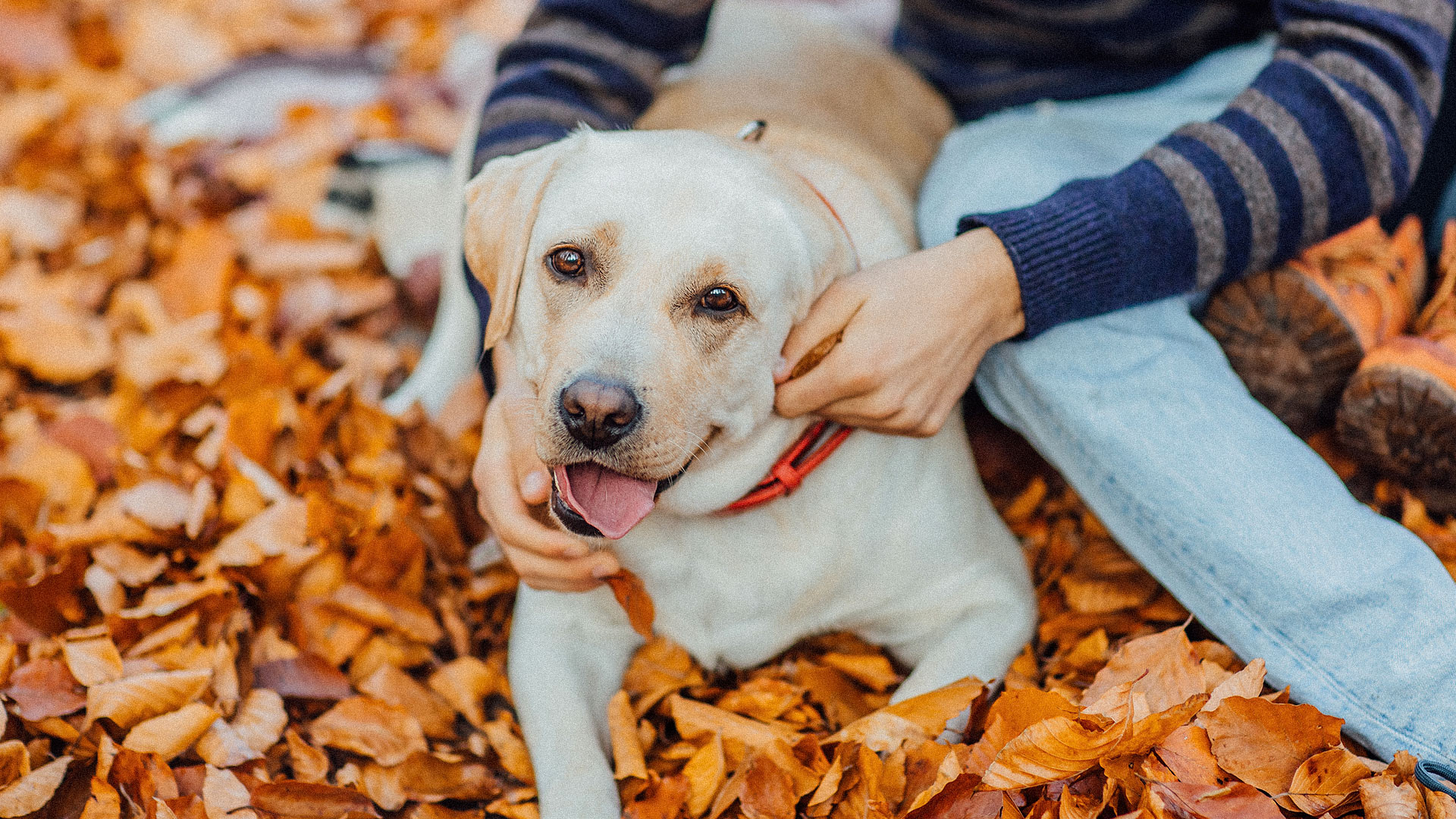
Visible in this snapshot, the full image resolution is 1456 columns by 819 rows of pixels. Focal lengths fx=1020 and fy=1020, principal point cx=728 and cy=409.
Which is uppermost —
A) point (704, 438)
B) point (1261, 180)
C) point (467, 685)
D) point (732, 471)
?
point (1261, 180)

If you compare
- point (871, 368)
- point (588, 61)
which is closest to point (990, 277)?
point (871, 368)

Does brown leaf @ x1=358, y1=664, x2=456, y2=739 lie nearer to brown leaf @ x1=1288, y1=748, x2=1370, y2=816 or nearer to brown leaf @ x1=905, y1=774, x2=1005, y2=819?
brown leaf @ x1=905, y1=774, x2=1005, y2=819

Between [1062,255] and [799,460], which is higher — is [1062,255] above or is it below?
above

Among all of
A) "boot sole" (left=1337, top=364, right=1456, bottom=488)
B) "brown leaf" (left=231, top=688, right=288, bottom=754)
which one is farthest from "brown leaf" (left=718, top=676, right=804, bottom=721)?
"boot sole" (left=1337, top=364, right=1456, bottom=488)

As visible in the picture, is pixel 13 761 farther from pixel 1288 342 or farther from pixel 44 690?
pixel 1288 342

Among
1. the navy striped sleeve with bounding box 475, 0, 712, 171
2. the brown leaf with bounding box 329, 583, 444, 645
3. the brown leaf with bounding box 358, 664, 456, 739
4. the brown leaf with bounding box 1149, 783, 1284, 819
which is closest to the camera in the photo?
the brown leaf with bounding box 1149, 783, 1284, 819

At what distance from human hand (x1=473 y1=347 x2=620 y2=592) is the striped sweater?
714mm

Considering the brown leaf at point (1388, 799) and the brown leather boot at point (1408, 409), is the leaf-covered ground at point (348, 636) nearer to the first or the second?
the brown leaf at point (1388, 799)

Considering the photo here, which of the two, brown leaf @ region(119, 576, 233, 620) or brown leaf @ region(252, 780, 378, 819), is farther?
brown leaf @ region(119, 576, 233, 620)

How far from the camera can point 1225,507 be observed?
186 centimetres

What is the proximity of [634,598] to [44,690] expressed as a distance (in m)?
1.10

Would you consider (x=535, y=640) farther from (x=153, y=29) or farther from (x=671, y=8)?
(x=153, y=29)

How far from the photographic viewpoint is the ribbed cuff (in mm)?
1898

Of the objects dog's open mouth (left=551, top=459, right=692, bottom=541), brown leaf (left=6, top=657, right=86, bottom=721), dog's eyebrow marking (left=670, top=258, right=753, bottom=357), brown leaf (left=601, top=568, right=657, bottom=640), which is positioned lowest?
brown leaf (left=6, top=657, right=86, bottom=721)
